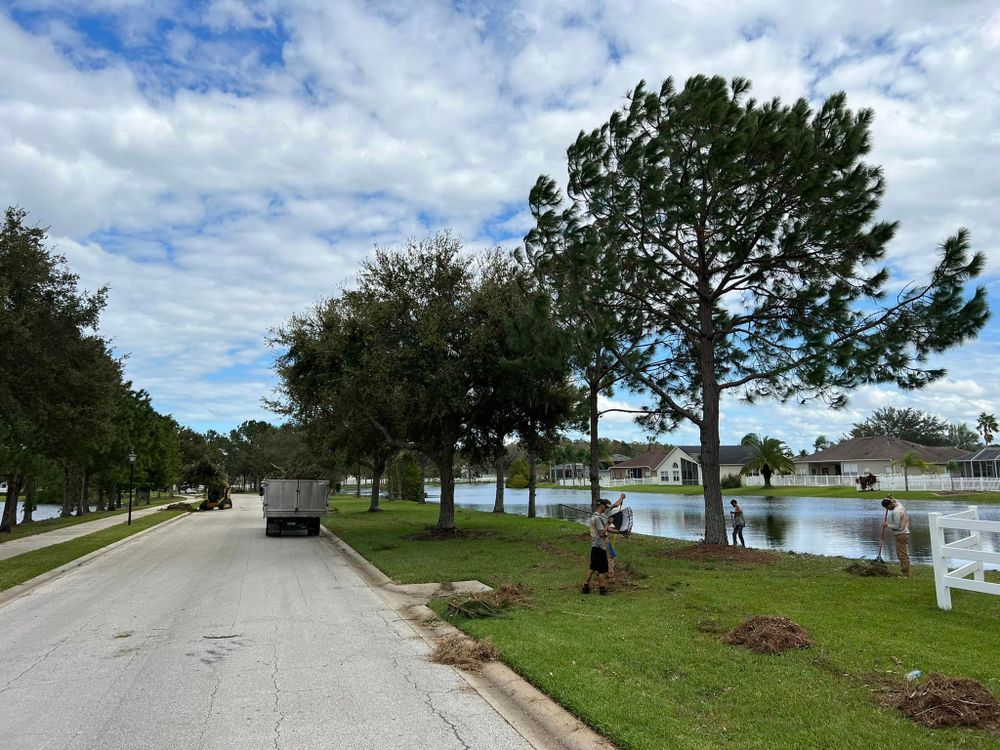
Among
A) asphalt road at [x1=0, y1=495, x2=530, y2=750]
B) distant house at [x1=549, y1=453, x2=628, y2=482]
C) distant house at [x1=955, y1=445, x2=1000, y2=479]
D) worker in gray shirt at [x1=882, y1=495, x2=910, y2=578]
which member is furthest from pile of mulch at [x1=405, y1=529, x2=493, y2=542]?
distant house at [x1=549, y1=453, x2=628, y2=482]

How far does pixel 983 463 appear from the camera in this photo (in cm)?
6438

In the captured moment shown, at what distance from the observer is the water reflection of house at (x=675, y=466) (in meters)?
92.0

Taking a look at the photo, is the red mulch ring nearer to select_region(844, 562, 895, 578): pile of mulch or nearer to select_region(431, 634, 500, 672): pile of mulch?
select_region(844, 562, 895, 578): pile of mulch

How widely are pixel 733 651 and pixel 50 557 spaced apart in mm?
18430

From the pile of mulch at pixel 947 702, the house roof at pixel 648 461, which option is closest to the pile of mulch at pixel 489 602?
the pile of mulch at pixel 947 702

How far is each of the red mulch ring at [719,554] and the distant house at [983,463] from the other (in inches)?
2277

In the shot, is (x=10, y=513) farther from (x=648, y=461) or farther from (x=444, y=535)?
(x=648, y=461)

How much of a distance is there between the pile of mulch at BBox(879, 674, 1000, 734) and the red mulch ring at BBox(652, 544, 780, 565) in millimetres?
9365


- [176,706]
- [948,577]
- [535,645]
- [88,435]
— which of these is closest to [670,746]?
[535,645]

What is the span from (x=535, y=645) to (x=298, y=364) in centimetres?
1532

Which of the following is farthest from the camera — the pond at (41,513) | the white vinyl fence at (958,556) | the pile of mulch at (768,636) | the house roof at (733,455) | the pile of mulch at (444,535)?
the house roof at (733,455)

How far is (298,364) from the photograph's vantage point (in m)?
21.1

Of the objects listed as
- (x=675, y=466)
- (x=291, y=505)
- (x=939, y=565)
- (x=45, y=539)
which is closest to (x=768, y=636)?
(x=939, y=565)

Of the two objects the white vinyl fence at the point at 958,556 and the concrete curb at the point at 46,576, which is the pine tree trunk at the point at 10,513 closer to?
the concrete curb at the point at 46,576
